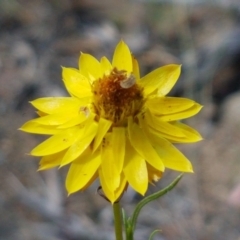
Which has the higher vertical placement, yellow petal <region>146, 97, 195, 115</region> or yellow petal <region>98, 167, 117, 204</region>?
yellow petal <region>146, 97, 195, 115</region>

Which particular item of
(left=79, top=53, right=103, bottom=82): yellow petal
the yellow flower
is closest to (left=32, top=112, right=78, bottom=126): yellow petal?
the yellow flower

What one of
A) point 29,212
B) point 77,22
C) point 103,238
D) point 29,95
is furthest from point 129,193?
point 77,22

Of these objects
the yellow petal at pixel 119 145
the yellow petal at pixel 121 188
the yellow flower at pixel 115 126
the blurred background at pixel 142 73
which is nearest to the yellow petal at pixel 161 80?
the yellow flower at pixel 115 126

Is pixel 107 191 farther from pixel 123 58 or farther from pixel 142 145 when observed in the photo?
pixel 123 58

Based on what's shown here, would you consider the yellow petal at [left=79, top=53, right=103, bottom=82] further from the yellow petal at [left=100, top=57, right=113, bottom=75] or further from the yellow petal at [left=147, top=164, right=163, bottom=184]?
the yellow petal at [left=147, top=164, right=163, bottom=184]

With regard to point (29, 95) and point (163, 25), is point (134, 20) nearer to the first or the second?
point (163, 25)
